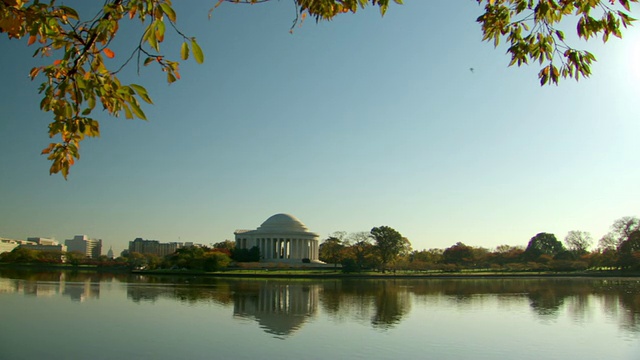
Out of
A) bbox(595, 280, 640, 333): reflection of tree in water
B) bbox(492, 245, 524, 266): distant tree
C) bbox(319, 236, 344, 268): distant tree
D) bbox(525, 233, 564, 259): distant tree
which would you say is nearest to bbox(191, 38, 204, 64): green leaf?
bbox(595, 280, 640, 333): reflection of tree in water

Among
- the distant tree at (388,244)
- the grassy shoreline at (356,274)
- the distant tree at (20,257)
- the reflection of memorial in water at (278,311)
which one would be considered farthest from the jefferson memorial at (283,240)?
the reflection of memorial in water at (278,311)

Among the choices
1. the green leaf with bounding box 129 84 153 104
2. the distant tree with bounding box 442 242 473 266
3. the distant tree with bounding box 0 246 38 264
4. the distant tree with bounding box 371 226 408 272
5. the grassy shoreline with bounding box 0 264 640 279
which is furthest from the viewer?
the distant tree with bounding box 0 246 38 264

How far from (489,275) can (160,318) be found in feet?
202

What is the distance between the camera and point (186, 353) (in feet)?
52.6

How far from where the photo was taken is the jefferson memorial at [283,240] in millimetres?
99125

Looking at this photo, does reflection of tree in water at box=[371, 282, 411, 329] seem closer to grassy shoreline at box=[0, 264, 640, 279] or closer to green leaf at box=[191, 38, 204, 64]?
green leaf at box=[191, 38, 204, 64]

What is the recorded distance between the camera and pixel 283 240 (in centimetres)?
10100

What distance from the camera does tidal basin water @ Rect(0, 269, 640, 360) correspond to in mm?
16344

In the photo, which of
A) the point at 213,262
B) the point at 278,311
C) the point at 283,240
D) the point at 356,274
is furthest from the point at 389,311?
the point at 283,240

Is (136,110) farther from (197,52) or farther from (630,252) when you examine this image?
(630,252)

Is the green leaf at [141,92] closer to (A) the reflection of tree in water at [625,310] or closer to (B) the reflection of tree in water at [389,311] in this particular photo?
(B) the reflection of tree in water at [389,311]

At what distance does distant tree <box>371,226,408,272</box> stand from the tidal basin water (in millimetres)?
55728

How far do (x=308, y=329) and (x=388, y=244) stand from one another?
225 ft

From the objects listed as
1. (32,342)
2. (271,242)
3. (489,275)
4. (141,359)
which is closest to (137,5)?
(141,359)
